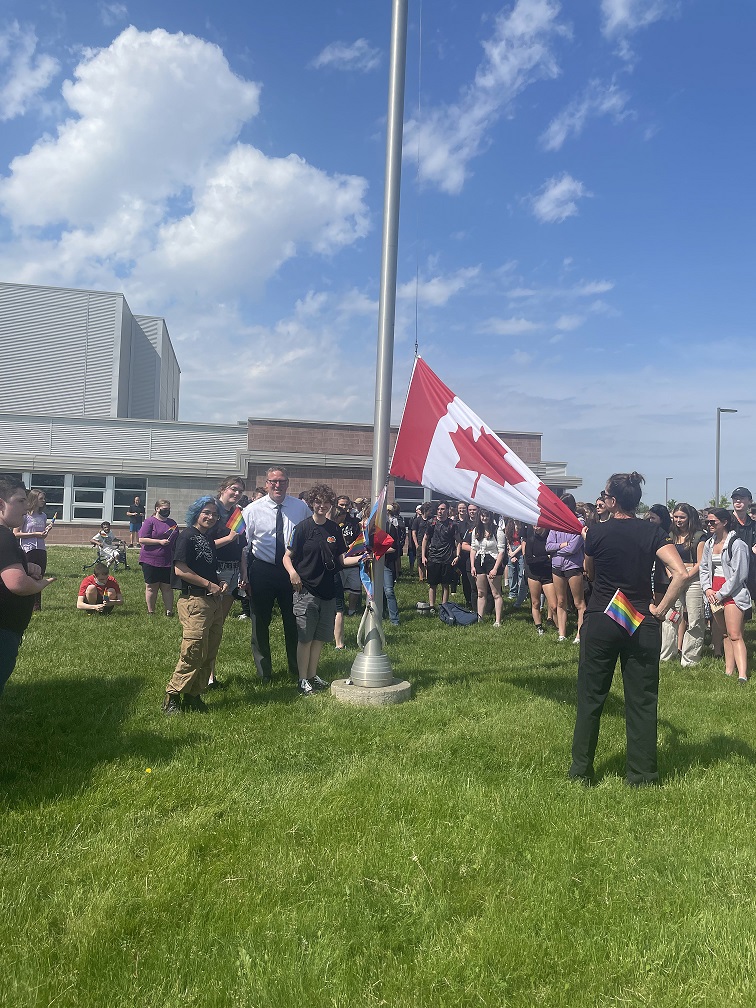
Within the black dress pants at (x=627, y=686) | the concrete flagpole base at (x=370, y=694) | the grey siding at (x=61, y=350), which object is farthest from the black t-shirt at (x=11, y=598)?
the grey siding at (x=61, y=350)

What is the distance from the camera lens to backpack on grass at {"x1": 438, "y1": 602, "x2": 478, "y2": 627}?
38.9ft

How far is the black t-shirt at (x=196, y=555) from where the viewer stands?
652cm

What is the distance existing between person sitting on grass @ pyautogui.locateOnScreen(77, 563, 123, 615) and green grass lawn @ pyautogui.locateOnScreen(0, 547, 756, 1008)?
5377 millimetres

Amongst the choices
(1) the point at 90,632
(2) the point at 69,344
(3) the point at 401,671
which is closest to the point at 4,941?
(3) the point at 401,671

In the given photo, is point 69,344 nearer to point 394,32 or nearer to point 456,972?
point 394,32

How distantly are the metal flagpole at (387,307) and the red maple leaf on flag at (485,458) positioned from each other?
0.84 m

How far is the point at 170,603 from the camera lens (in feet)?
39.2

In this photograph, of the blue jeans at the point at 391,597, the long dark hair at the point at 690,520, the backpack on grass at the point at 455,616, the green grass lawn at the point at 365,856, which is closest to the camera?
the green grass lawn at the point at 365,856

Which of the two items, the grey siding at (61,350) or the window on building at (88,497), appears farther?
the grey siding at (61,350)

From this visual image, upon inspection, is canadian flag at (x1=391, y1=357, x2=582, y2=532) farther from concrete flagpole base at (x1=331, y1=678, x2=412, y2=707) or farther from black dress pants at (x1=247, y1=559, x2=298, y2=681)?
concrete flagpole base at (x1=331, y1=678, x2=412, y2=707)

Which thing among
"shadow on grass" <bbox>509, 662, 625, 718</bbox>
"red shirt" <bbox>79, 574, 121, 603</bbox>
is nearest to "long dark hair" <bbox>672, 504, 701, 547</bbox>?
"shadow on grass" <bbox>509, 662, 625, 718</bbox>

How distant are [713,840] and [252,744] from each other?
10.9ft

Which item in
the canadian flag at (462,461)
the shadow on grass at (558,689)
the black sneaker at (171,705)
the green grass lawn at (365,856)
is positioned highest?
the canadian flag at (462,461)

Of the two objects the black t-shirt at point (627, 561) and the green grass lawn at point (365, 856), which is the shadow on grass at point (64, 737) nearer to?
the green grass lawn at point (365, 856)
